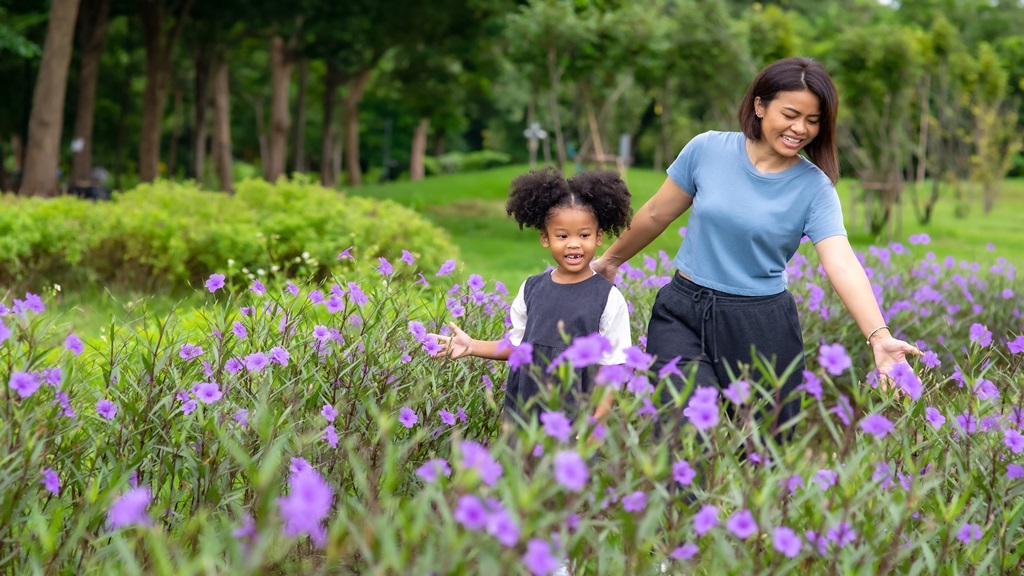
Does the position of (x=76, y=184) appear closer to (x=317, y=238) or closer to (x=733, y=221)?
(x=317, y=238)

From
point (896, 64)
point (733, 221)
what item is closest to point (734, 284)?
point (733, 221)

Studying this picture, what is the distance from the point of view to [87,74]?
17.3 m

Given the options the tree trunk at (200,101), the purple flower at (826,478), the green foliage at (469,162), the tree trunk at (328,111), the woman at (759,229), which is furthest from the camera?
the green foliage at (469,162)

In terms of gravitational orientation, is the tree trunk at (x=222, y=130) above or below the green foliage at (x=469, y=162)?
above

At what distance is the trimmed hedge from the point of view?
7.37 m

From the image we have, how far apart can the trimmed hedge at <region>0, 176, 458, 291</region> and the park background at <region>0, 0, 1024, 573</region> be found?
0.03m

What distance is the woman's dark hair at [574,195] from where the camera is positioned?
2.84m

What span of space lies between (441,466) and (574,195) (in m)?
1.25

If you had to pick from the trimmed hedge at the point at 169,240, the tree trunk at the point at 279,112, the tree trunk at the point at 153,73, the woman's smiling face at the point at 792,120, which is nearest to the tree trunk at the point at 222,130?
the tree trunk at the point at 279,112

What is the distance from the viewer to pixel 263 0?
713 inches

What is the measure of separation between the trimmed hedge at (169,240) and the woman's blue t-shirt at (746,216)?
4.23 m

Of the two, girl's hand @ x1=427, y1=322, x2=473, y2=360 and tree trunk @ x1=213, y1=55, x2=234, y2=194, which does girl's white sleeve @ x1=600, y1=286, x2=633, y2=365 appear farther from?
tree trunk @ x1=213, y1=55, x2=234, y2=194

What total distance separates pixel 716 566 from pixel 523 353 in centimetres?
57

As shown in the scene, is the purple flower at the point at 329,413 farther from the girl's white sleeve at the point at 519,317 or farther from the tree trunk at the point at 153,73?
the tree trunk at the point at 153,73
